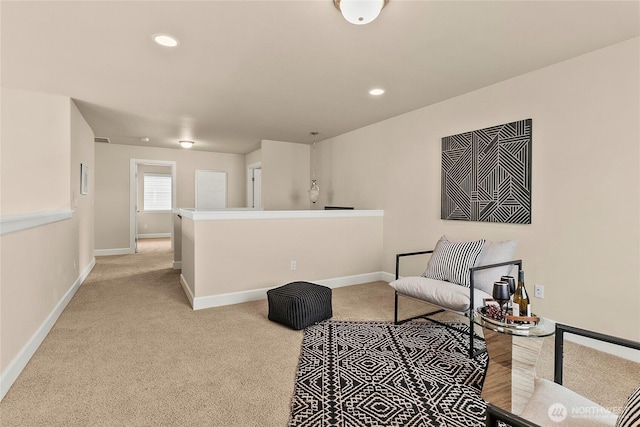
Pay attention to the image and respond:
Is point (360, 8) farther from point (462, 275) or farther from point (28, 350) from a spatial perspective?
point (28, 350)

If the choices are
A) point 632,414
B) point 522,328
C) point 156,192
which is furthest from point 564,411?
point 156,192

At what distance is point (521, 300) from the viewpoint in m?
1.86

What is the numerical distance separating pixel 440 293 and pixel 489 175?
1.52 meters

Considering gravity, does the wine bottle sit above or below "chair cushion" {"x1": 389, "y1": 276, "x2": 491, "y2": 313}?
above

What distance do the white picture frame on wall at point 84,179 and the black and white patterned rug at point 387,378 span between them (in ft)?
13.1

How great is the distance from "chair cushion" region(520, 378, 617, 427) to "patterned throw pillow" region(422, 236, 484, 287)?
1.50m

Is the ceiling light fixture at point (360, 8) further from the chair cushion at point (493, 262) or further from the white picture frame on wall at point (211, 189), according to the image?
the white picture frame on wall at point (211, 189)

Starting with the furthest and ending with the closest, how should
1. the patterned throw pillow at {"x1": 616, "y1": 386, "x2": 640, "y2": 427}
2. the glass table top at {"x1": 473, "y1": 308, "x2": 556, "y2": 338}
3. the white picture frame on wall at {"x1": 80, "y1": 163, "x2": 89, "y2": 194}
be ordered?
the white picture frame on wall at {"x1": 80, "y1": 163, "x2": 89, "y2": 194}, the glass table top at {"x1": 473, "y1": 308, "x2": 556, "y2": 338}, the patterned throw pillow at {"x1": 616, "y1": 386, "x2": 640, "y2": 427}

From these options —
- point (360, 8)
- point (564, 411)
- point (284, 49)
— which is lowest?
point (564, 411)

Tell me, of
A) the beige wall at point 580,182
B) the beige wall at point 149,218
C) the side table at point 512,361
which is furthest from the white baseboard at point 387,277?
the beige wall at point 149,218

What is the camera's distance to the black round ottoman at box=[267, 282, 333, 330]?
2916 millimetres

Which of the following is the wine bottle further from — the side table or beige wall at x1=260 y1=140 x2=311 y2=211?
beige wall at x1=260 y1=140 x2=311 y2=211

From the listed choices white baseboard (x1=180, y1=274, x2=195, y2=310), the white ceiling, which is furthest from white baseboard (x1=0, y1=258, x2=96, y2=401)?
the white ceiling

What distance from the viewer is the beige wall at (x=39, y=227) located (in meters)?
2.11
